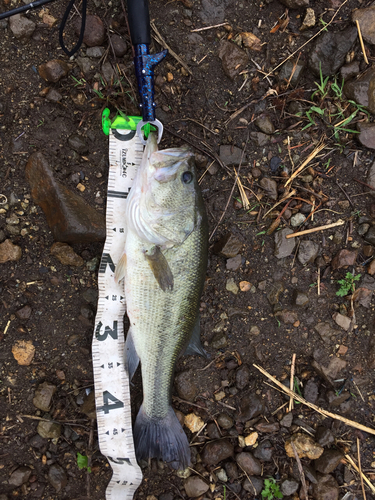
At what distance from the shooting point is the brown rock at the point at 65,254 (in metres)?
3.19

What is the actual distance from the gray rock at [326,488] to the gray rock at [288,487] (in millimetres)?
201

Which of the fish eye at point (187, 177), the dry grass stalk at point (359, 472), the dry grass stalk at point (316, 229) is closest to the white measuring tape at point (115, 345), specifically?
the fish eye at point (187, 177)

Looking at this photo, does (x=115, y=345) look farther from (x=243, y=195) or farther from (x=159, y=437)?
(x=243, y=195)

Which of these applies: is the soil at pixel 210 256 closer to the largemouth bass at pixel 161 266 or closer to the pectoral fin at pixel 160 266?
the largemouth bass at pixel 161 266

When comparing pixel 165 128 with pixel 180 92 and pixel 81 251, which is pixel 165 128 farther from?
pixel 81 251

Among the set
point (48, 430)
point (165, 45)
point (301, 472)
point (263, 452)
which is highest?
point (165, 45)

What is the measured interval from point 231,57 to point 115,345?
9.97 ft

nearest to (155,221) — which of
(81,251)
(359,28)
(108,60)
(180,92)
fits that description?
(81,251)

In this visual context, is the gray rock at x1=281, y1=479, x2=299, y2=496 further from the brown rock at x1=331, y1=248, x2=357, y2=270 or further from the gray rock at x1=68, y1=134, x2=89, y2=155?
the gray rock at x1=68, y1=134, x2=89, y2=155

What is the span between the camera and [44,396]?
3242mm

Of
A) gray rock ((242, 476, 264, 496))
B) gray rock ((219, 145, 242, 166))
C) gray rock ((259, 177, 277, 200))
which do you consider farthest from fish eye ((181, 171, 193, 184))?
gray rock ((242, 476, 264, 496))

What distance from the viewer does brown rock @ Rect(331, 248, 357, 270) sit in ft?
11.3

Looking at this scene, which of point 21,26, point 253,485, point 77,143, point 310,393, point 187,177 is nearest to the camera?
point 187,177

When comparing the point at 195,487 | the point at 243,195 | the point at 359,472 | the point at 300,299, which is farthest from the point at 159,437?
the point at 243,195
